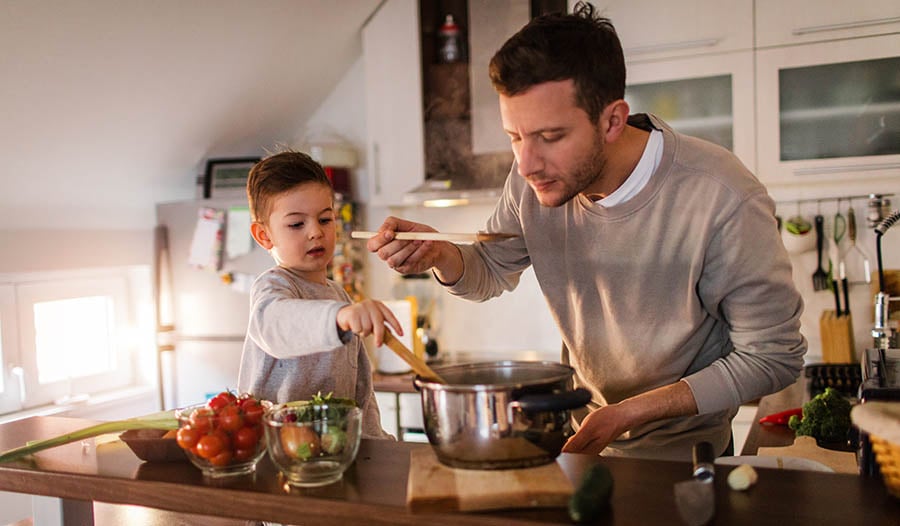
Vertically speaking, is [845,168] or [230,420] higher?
[845,168]

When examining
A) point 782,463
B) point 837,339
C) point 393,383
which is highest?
→ point 782,463

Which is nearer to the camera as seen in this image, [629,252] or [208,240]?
[629,252]

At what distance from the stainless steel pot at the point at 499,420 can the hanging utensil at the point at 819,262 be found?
2.38 metres

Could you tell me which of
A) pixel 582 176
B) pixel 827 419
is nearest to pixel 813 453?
pixel 827 419

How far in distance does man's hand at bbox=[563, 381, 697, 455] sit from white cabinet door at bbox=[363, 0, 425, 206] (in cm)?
209

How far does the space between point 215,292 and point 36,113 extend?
110 centimetres

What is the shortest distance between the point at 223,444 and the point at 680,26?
7.95ft

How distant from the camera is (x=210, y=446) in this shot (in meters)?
1.07

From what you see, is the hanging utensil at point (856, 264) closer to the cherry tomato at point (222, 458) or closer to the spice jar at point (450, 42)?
the spice jar at point (450, 42)

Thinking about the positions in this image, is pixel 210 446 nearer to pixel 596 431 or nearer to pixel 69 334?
pixel 596 431

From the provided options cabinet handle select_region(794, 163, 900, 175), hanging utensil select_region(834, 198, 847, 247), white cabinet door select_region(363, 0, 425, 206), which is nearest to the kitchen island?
cabinet handle select_region(794, 163, 900, 175)

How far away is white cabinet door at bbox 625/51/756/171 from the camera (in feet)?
9.41

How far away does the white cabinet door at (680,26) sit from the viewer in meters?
2.85

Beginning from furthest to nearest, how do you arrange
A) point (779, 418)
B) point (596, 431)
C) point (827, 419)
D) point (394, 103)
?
point (394, 103) < point (779, 418) < point (827, 419) < point (596, 431)
